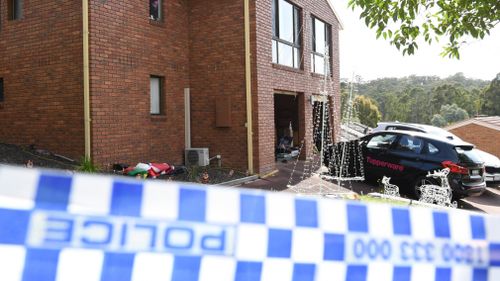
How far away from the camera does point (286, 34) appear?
1397cm

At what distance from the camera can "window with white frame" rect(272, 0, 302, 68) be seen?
13312mm

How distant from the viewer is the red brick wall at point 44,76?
9844 mm

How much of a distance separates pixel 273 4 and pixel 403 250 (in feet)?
39.7

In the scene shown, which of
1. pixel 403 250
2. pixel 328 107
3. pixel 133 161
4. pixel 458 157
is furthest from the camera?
pixel 328 107

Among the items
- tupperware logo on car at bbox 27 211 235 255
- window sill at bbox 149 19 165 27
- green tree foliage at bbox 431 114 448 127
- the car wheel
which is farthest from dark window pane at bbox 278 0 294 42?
green tree foliage at bbox 431 114 448 127

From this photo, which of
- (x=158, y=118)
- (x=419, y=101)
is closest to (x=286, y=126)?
(x=158, y=118)

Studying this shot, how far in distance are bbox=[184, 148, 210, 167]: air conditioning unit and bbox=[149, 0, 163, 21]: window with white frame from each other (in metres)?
3.64

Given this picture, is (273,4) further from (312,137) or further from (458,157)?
(458,157)

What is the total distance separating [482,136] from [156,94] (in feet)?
57.7

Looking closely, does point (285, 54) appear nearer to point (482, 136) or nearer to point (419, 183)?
point (419, 183)

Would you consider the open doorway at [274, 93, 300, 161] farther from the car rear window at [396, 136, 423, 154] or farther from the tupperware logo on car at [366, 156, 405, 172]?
the car rear window at [396, 136, 423, 154]

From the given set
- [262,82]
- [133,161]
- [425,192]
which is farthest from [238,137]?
[425,192]

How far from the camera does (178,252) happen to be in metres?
1.66

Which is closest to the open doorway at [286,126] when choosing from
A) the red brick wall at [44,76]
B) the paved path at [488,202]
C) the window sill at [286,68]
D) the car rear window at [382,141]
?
the window sill at [286,68]
